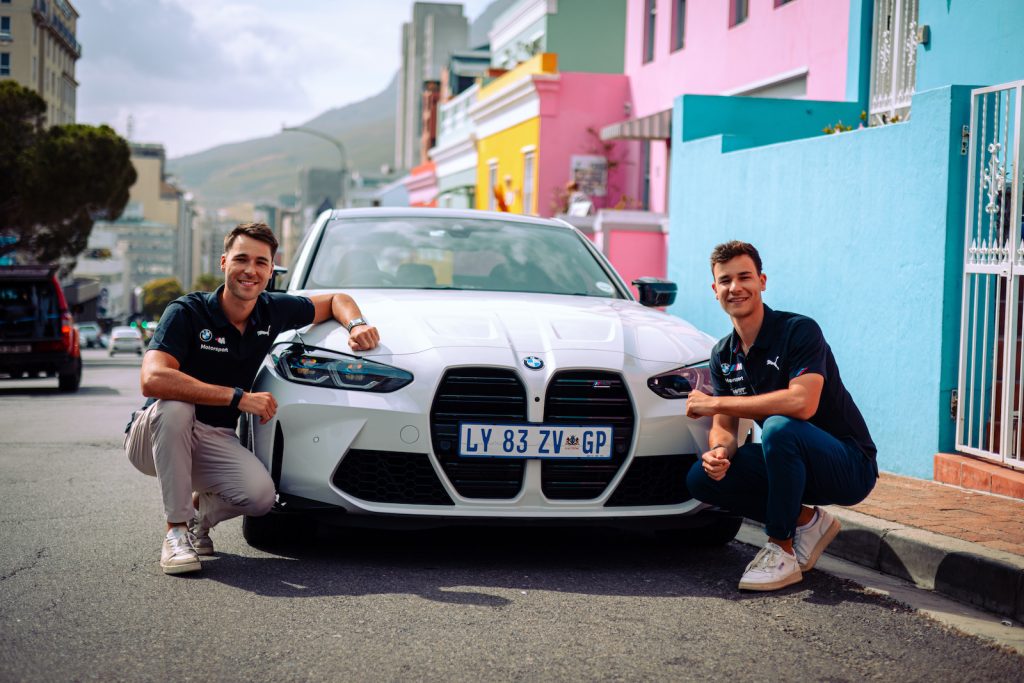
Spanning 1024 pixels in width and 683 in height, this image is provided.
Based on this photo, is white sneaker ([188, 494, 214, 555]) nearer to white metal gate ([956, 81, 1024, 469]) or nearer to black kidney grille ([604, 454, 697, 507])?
black kidney grille ([604, 454, 697, 507])

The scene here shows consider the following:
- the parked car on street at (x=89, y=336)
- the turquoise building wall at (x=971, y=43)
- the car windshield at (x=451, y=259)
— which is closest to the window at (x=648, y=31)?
the turquoise building wall at (x=971, y=43)

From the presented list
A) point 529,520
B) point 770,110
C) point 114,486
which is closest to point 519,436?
point 529,520

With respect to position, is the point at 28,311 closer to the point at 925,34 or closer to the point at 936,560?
the point at 925,34

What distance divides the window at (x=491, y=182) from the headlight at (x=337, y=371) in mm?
24667

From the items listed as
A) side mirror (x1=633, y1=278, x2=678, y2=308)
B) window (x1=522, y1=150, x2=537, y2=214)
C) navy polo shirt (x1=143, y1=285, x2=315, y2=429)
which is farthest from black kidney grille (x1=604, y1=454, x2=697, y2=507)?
window (x1=522, y1=150, x2=537, y2=214)

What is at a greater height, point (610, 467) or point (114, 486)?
point (610, 467)

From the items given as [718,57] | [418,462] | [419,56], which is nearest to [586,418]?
[418,462]

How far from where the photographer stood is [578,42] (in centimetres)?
2795

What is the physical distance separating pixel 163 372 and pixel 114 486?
2637 millimetres

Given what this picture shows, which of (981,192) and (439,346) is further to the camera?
(981,192)

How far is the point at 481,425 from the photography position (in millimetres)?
4934

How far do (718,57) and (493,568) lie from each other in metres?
15.2

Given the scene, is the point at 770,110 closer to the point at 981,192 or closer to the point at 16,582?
the point at 981,192

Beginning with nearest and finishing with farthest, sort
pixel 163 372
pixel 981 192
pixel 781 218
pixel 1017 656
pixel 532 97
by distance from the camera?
pixel 1017 656, pixel 163 372, pixel 981 192, pixel 781 218, pixel 532 97
